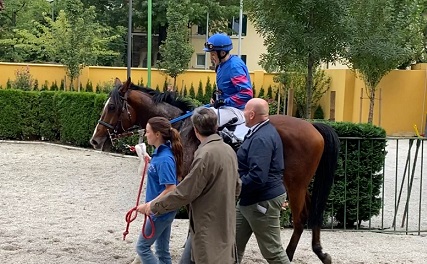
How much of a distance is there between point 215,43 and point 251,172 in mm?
2080

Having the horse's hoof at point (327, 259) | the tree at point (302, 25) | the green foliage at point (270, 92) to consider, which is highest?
the tree at point (302, 25)

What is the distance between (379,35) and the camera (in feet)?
66.7

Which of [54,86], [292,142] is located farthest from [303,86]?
[292,142]

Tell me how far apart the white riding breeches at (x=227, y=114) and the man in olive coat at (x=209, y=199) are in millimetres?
2146

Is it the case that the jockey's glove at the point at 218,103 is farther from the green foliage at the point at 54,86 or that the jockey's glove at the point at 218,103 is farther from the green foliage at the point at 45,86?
the green foliage at the point at 54,86

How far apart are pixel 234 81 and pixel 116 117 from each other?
159 cm

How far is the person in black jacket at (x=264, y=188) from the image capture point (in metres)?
5.39

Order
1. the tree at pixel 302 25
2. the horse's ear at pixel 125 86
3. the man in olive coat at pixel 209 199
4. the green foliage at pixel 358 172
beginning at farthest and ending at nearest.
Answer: the tree at pixel 302 25
the green foliage at pixel 358 172
the horse's ear at pixel 125 86
the man in olive coat at pixel 209 199

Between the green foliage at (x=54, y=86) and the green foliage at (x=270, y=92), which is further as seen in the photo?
the green foliage at (x=270, y=92)

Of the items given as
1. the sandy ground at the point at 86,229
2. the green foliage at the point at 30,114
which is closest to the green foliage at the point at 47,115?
the green foliage at the point at 30,114

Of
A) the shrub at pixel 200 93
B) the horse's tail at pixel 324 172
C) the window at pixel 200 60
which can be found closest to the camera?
the horse's tail at pixel 324 172

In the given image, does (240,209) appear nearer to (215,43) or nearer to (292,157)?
(292,157)

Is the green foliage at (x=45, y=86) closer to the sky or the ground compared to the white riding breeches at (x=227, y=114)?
closer to the ground

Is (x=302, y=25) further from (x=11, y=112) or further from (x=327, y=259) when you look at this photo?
(x=11, y=112)
